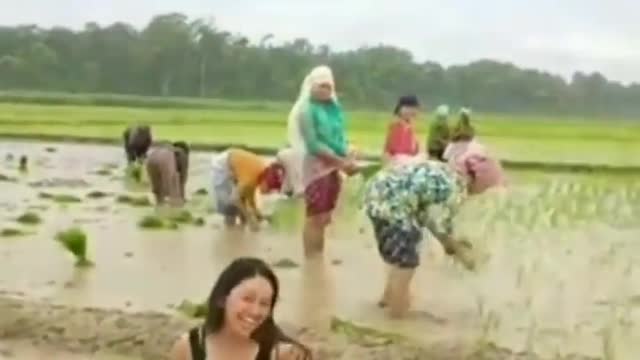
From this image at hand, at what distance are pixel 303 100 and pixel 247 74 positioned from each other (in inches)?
2580

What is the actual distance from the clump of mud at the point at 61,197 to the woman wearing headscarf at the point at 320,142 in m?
6.92

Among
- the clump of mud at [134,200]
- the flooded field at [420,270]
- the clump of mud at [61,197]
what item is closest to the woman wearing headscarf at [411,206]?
the flooded field at [420,270]

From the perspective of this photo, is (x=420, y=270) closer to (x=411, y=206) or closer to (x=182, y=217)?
(x=411, y=206)

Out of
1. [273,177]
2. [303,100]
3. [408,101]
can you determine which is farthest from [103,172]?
[303,100]

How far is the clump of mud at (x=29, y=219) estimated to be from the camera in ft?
45.4

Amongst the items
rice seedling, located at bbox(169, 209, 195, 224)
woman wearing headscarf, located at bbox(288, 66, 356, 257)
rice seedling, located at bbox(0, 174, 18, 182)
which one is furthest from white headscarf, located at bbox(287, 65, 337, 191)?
rice seedling, located at bbox(0, 174, 18, 182)

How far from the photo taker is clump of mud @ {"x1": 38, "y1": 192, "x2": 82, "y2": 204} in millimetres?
16891

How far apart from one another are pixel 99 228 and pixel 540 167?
1341 centimetres

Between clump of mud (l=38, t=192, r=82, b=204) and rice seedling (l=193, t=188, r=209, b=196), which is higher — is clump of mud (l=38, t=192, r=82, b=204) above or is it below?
above

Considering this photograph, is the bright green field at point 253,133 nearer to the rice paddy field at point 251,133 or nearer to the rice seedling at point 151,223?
the rice paddy field at point 251,133

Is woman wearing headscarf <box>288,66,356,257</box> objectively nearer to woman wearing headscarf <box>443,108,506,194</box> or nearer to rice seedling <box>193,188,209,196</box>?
woman wearing headscarf <box>443,108,506,194</box>

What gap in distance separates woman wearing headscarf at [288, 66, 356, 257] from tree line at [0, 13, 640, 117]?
6090 centimetres

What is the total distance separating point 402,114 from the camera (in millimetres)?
11641

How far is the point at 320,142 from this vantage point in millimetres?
10078
